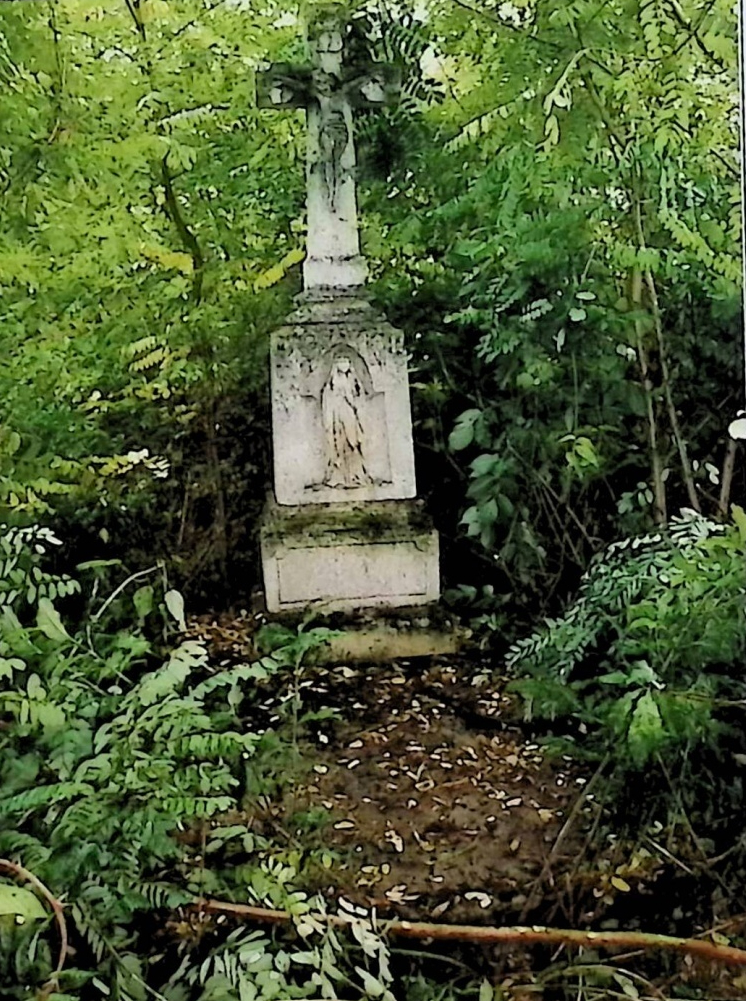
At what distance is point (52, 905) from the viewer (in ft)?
4.39

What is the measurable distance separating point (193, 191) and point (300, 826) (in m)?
0.77

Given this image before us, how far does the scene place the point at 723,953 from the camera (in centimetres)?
134

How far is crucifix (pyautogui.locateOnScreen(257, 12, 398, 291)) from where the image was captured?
53.4 inches

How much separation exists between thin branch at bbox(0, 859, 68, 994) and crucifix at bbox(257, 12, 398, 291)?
0.82 metres

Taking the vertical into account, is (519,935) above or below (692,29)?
below

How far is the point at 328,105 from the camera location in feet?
4.47

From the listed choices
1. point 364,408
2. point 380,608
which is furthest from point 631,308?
point 380,608

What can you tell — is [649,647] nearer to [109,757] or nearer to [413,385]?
[413,385]

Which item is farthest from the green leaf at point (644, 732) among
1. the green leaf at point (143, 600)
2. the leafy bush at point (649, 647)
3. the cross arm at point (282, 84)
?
the cross arm at point (282, 84)

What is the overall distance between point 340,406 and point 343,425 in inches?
0.9

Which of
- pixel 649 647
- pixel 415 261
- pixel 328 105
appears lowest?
pixel 649 647

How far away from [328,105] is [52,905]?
1.01 metres

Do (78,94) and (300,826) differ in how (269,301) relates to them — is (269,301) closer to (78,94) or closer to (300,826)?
(78,94)

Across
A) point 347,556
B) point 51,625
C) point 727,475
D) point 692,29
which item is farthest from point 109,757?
point 692,29
